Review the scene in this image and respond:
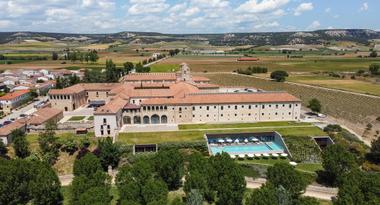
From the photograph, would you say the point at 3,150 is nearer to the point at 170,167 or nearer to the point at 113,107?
the point at 113,107

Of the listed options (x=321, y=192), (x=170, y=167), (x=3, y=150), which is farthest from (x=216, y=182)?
(x=3, y=150)

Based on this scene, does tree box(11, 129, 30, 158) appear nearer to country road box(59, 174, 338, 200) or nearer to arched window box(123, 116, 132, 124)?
arched window box(123, 116, 132, 124)

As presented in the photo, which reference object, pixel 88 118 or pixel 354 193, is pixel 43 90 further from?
pixel 354 193

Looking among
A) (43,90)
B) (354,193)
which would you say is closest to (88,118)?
(43,90)

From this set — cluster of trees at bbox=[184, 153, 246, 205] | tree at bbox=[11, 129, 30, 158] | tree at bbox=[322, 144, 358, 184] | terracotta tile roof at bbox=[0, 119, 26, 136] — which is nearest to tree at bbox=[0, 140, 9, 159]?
tree at bbox=[11, 129, 30, 158]

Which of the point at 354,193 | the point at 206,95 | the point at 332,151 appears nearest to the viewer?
the point at 354,193

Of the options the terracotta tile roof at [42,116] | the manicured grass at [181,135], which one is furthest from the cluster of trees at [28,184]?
the terracotta tile roof at [42,116]
